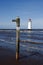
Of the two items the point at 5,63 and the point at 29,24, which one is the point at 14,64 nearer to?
the point at 5,63

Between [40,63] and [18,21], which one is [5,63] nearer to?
[40,63]

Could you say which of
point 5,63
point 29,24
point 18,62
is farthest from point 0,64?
point 29,24

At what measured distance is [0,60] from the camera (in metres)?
7.88

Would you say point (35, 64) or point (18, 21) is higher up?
point (18, 21)

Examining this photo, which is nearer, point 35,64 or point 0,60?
point 35,64

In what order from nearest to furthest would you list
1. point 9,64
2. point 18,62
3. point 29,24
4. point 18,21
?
point 9,64, point 18,62, point 18,21, point 29,24

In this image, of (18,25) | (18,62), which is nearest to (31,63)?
(18,62)

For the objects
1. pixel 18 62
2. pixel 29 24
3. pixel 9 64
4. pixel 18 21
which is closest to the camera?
pixel 9 64

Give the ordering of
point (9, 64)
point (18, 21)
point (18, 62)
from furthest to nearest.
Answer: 1. point (18, 21)
2. point (18, 62)
3. point (9, 64)

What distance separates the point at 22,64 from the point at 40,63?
967 millimetres

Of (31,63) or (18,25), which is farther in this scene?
(18,25)

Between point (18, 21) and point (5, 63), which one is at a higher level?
point (18, 21)

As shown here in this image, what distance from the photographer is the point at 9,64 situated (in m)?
7.11

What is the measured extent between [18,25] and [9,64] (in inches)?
90.2
